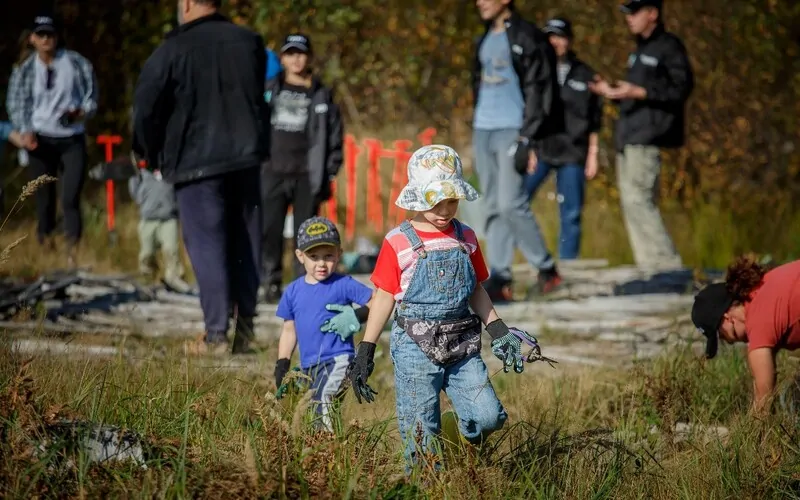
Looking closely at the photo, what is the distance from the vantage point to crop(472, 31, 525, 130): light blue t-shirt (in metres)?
9.80

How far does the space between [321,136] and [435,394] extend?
5.44m

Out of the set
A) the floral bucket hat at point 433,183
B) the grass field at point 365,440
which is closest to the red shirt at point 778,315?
the grass field at point 365,440

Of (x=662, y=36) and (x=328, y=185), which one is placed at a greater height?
(x=662, y=36)

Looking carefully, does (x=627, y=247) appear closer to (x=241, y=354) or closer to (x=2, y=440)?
(x=241, y=354)

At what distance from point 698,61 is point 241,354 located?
840 cm

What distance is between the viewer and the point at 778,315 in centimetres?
556

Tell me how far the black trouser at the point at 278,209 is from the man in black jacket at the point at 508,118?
4.39ft

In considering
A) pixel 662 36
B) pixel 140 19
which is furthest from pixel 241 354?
pixel 140 19

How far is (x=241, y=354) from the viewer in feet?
24.1

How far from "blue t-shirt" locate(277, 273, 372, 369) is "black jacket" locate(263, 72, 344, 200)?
4.16 meters

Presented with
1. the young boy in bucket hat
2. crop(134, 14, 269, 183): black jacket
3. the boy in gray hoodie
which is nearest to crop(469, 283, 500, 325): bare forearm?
the young boy in bucket hat

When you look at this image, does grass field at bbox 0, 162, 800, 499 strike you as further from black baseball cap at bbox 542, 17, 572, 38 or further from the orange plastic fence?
the orange plastic fence

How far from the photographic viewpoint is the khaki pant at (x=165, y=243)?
1104cm

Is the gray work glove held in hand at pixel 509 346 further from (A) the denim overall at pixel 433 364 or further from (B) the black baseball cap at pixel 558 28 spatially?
(B) the black baseball cap at pixel 558 28
